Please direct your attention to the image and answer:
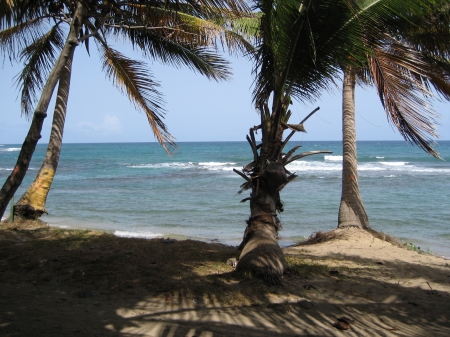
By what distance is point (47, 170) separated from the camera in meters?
7.67

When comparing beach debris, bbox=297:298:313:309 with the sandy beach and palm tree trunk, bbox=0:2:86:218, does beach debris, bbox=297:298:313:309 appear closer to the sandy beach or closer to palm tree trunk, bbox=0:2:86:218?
the sandy beach

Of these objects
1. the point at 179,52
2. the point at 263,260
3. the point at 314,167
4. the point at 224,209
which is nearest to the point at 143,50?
the point at 179,52

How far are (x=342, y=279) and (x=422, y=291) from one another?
33.3 inches

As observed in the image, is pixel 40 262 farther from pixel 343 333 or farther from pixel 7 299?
pixel 343 333

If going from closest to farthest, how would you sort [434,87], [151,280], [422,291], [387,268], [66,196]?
[151,280] → [422,291] → [387,268] → [434,87] → [66,196]

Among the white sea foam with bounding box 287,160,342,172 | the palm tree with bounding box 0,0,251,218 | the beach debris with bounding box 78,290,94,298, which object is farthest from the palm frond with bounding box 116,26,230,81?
the white sea foam with bounding box 287,160,342,172

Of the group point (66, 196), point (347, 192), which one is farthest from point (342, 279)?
point (66, 196)

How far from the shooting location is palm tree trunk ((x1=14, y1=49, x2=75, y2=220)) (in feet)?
24.6

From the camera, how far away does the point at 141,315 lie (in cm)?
371

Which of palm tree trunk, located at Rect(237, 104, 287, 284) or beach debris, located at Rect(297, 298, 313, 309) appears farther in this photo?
palm tree trunk, located at Rect(237, 104, 287, 284)

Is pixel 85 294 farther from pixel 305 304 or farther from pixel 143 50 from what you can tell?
pixel 143 50

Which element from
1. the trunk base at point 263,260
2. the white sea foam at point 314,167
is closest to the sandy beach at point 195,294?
the trunk base at point 263,260

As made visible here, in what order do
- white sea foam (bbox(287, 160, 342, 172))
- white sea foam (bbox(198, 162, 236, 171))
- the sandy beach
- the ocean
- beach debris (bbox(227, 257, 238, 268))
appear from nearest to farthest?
the sandy beach, beach debris (bbox(227, 257, 238, 268)), the ocean, white sea foam (bbox(287, 160, 342, 172)), white sea foam (bbox(198, 162, 236, 171))

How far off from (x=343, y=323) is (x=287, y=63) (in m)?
2.85
